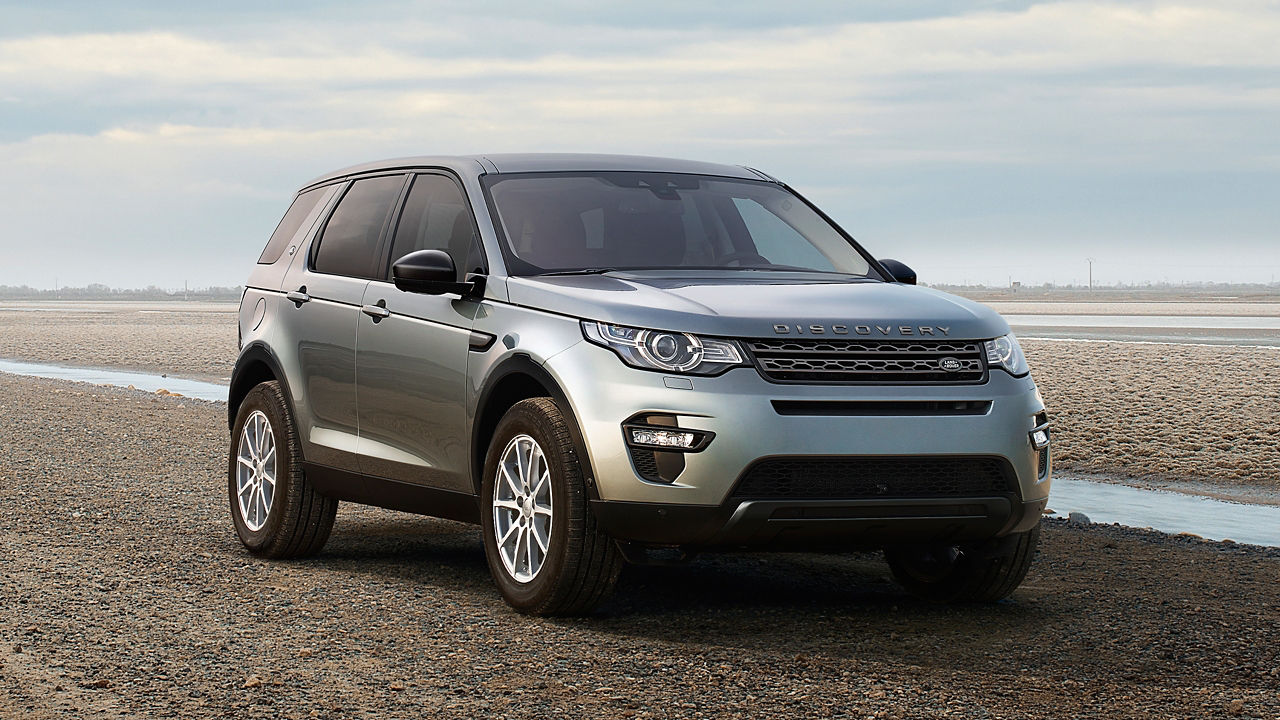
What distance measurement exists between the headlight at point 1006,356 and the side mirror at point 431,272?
6.92 feet

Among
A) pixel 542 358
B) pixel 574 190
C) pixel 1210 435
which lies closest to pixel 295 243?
pixel 574 190

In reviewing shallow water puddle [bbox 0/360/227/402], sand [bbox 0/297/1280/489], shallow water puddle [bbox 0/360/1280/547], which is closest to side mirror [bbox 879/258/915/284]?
shallow water puddle [bbox 0/360/1280/547]

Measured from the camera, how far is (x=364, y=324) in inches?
296

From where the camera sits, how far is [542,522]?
637 cm

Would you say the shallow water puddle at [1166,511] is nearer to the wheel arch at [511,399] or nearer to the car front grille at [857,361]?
the car front grille at [857,361]

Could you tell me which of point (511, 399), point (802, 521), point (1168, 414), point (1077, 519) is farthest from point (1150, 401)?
point (802, 521)

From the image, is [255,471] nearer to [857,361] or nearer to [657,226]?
[657,226]

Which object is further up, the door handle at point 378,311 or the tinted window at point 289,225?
the tinted window at point 289,225


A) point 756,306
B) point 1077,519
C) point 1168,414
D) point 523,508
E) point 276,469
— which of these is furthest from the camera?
point 1168,414

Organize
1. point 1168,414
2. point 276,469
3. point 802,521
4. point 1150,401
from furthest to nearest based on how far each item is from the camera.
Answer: point 1150,401, point 1168,414, point 276,469, point 802,521

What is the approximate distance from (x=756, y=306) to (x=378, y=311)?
211 cm

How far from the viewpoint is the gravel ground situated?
17.1 feet

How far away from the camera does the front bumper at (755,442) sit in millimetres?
5781

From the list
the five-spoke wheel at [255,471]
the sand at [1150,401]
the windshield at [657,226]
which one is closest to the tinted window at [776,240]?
the windshield at [657,226]
